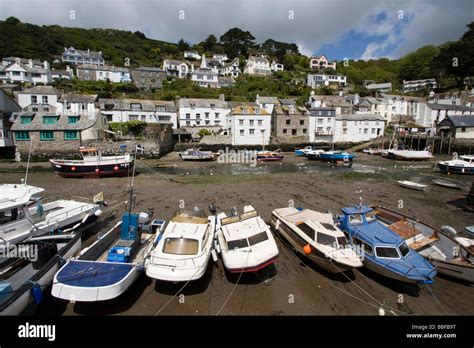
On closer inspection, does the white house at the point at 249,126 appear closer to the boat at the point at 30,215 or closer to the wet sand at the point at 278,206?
the wet sand at the point at 278,206

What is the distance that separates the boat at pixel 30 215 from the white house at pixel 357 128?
5458 centimetres

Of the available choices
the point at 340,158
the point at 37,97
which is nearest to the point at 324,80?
the point at 340,158

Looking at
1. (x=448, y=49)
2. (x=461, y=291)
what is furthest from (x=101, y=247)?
(x=448, y=49)

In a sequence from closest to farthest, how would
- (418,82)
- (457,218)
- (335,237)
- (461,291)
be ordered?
(461,291) → (335,237) → (457,218) → (418,82)

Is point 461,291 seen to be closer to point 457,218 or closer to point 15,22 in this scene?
point 457,218

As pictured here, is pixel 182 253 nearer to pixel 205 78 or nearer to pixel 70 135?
pixel 70 135

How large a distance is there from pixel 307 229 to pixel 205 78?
80696mm

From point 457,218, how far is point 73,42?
139460mm

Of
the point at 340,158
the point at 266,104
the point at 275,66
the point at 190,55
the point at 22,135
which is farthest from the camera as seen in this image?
the point at 190,55

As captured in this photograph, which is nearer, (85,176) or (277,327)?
(277,327)

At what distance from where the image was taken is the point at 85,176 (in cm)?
2600

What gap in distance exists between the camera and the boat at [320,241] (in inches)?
337

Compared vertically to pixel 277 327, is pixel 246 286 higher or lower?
lower

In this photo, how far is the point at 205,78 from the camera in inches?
3199
